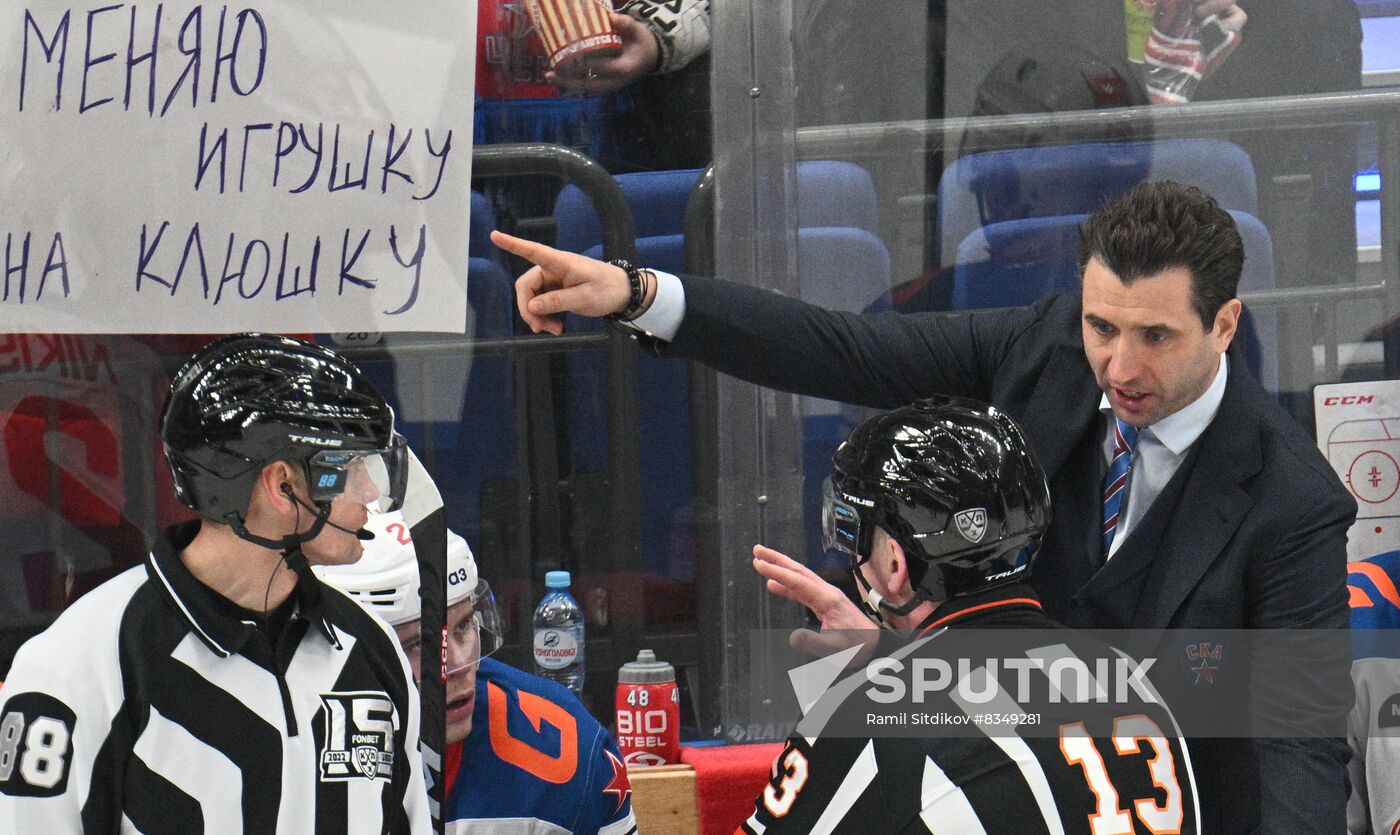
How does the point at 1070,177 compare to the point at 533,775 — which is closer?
the point at 533,775

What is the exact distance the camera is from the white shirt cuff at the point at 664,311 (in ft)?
7.66

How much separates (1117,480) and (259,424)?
1291 millimetres

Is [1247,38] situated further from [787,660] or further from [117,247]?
[117,247]

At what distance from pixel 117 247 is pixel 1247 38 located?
2121 mm

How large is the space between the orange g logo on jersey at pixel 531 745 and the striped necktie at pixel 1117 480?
37.1 inches

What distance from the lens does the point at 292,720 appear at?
1777mm

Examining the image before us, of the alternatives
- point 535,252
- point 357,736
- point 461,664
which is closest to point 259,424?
point 357,736

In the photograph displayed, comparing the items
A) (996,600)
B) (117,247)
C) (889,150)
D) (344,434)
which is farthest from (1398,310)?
(117,247)

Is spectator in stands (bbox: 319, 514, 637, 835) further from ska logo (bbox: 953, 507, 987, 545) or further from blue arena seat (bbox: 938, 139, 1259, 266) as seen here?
blue arena seat (bbox: 938, 139, 1259, 266)

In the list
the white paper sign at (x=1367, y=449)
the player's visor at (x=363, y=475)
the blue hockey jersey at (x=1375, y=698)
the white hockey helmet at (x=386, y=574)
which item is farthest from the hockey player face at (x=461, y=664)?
the white paper sign at (x=1367, y=449)

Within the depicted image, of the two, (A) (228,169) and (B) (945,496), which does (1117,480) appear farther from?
(A) (228,169)

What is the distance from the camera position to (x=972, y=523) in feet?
6.08

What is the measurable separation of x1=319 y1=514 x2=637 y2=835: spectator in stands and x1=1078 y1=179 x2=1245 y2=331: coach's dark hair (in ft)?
3.77

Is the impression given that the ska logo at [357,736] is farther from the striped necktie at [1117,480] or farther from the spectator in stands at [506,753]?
the striped necktie at [1117,480]
